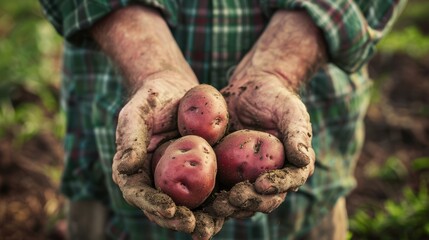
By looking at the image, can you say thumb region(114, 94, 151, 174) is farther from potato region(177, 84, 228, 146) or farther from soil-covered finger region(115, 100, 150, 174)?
potato region(177, 84, 228, 146)

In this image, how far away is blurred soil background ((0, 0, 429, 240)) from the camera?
3.25 meters

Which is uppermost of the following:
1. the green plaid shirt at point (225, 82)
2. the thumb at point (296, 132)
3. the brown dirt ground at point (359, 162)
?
the thumb at point (296, 132)

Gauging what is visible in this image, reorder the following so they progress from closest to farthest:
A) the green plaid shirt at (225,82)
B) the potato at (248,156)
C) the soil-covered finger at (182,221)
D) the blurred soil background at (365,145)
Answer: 1. the soil-covered finger at (182,221)
2. the potato at (248,156)
3. the green plaid shirt at (225,82)
4. the blurred soil background at (365,145)

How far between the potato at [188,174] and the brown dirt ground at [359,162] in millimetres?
1784

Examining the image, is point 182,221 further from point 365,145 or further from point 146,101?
point 365,145

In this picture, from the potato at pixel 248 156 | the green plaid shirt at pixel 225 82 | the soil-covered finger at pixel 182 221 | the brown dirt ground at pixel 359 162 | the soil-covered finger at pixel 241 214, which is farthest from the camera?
the brown dirt ground at pixel 359 162

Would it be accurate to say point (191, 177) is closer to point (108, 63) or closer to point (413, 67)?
point (108, 63)

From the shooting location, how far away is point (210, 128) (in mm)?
1826

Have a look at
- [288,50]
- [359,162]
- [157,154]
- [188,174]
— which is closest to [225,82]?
[288,50]

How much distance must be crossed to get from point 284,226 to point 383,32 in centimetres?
85

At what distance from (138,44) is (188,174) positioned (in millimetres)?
673

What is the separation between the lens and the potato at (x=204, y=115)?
1.82 m

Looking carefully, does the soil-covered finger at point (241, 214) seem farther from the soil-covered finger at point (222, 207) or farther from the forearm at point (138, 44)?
the forearm at point (138, 44)

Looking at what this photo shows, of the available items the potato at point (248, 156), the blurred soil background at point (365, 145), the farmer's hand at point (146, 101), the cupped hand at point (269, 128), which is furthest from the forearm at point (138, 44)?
the blurred soil background at point (365, 145)
